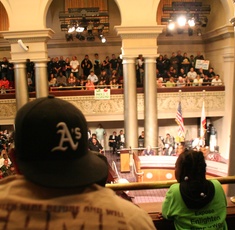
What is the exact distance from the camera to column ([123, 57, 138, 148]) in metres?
14.8

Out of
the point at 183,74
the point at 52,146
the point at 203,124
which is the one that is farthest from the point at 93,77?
the point at 52,146

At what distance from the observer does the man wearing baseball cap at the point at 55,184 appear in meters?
1.03

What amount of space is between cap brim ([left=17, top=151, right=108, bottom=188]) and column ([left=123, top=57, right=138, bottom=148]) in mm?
13796

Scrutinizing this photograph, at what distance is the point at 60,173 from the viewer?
42.0 inches

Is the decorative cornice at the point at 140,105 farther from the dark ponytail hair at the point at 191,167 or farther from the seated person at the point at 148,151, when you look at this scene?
the dark ponytail hair at the point at 191,167

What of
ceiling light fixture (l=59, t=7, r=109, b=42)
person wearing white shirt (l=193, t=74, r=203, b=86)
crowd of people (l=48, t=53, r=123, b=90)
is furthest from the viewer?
crowd of people (l=48, t=53, r=123, b=90)

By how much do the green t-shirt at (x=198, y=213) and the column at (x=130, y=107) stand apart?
12.8 m

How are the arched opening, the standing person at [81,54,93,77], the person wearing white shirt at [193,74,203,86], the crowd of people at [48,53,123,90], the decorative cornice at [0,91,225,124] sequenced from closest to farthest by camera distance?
1. the decorative cornice at [0,91,225,124]
2. the person wearing white shirt at [193,74,203,86]
3. the crowd of people at [48,53,123,90]
4. the standing person at [81,54,93,77]
5. the arched opening

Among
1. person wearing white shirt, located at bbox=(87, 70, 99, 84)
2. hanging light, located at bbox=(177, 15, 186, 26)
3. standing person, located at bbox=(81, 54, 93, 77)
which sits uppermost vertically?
hanging light, located at bbox=(177, 15, 186, 26)

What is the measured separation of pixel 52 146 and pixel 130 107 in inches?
547

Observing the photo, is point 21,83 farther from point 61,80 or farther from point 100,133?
point 100,133

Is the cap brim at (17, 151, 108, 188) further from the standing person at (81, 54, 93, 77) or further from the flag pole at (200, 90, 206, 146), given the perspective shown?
the standing person at (81, 54, 93, 77)

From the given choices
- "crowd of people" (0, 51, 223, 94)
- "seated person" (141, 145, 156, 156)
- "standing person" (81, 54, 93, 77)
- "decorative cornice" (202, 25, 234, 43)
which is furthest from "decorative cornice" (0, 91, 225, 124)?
"decorative cornice" (202, 25, 234, 43)

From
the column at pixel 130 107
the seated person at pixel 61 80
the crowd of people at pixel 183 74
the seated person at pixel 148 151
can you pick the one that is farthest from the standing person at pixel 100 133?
the crowd of people at pixel 183 74
